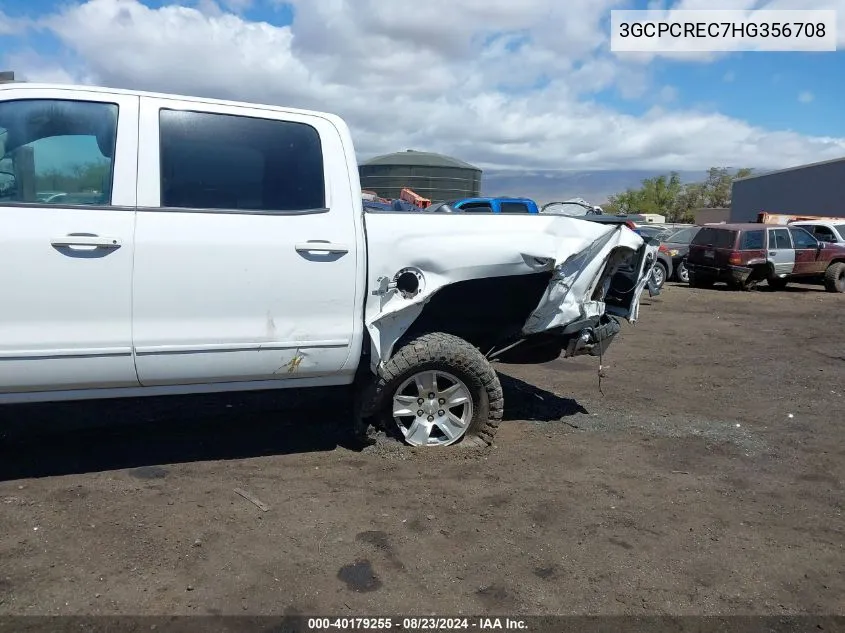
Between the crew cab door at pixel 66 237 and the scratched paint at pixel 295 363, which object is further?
the scratched paint at pixel 295 363

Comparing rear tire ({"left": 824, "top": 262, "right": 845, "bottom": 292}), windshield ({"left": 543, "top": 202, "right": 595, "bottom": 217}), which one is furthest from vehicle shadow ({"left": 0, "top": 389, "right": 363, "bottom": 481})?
rear tire ({"left": 824, "top": 262, "right": 845, "bottom": 292})

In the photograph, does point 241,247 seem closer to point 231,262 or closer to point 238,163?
point 231,262

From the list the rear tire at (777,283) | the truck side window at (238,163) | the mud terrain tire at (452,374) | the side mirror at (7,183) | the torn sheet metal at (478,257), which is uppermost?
the truck side window at (238,163)

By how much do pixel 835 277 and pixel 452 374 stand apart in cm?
1676

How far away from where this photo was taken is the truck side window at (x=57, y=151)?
3660 mm

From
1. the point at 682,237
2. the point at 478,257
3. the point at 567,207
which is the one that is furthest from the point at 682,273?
the point at 478,257

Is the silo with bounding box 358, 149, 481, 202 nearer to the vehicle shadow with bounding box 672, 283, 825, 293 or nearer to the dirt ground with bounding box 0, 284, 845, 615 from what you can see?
the vehicle shadow with bounding box 672, 283, 825, 293

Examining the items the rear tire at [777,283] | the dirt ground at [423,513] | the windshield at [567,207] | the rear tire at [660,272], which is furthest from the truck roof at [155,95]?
the rear tire at [777,283]

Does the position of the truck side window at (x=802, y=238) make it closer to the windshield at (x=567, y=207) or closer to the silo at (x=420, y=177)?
the windshield at (x=567, y=207)

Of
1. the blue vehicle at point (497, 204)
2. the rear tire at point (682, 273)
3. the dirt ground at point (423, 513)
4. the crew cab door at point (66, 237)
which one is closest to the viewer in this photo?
the dirt ground at point (423, 513)

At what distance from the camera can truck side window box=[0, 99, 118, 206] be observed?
366 centimetres

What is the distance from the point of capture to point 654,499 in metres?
4.16

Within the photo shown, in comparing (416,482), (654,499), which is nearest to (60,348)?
(416,482)

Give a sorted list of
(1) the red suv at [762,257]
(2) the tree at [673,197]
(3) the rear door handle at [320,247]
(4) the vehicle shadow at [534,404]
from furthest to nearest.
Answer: (2) the tree at [673,197] → (1) the red suv at [762,257] → (4) the vehicle shadow at [534,404] → (3) the rear door handle at [320,247]
